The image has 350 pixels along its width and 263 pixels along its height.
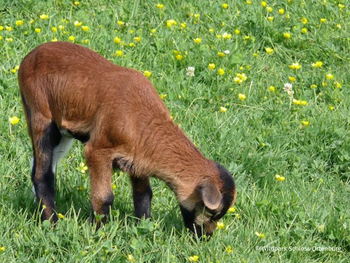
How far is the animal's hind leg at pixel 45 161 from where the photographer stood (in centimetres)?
643

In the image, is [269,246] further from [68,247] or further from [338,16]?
[338,16]

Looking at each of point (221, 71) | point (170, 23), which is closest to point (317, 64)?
point (221, 71)

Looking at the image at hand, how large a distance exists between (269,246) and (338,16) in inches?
185

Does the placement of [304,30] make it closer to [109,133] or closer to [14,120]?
[14,120]

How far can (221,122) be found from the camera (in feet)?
26.4

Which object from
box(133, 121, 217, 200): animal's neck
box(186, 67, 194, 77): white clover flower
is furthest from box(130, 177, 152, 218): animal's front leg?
box(186, 67, 194, 77): white clover flower

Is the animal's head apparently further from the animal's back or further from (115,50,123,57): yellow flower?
(115,50,123,57): yellow flower

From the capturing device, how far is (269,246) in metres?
6.44

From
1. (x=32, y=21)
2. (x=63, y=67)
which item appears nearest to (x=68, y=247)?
(x=63, y=67)

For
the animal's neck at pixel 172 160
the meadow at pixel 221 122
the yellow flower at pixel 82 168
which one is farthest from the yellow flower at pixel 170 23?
the animal's neck at pixel 172 160

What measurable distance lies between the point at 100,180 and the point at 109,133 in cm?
38

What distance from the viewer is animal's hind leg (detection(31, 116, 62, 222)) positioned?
6.43 meters

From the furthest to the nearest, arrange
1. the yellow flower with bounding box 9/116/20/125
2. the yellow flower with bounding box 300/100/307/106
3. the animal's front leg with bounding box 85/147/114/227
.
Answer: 1. the yellow flower with bounding box 300/100/307/106
2. the yellow flower with bounding box 9/116/20/125
3. the animal's front leg with bounding box 85/147/114/227

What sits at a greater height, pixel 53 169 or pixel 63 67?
pixel 63 67
